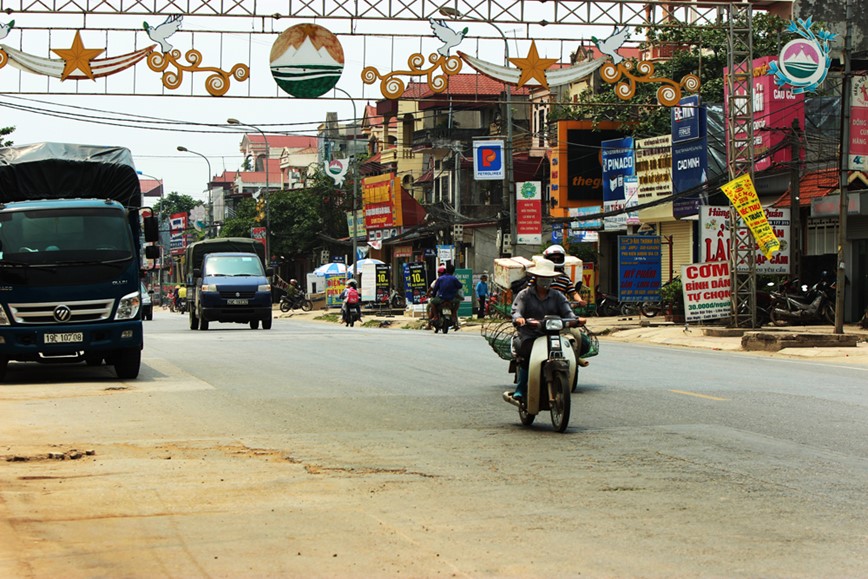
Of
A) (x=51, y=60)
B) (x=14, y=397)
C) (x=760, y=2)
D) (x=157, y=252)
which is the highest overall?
(x=760, y=2)

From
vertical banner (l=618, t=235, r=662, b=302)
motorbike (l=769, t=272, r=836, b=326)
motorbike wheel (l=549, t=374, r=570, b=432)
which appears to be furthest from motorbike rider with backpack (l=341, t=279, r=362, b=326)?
motorbike wheel (l=549, t=374, r=570, b=432)

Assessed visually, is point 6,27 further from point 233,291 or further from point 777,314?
point 777,314

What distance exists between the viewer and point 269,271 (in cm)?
3716

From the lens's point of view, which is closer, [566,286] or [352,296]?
[566,286]

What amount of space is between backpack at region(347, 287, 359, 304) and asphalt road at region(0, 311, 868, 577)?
2773cm

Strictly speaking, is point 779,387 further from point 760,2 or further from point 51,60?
point 51,60

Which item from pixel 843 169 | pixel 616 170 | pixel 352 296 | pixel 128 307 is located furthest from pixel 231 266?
pixel 128 307

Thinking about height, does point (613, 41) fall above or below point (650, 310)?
above

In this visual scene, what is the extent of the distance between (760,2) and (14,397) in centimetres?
1859

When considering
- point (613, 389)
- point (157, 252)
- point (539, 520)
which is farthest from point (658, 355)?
point (539, 520)

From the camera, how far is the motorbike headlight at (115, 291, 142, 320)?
17.8 metres

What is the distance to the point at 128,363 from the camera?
716 inches

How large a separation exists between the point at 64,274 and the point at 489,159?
2932 centimetres

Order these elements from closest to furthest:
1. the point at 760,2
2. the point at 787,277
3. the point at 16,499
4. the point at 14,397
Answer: the point at 16,499
the point at 14,397
the point at 760,2
the point at 787,277
